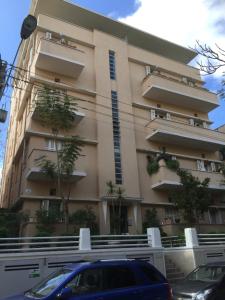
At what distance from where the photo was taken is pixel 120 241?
14445 mm

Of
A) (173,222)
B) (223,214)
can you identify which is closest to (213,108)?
(223,214)

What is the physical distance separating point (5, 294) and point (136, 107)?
58.0 ft

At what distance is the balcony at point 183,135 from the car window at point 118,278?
17.2 meters

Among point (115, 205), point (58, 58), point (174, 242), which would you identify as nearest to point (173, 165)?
point (115, 205)

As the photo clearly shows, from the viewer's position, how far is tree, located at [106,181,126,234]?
2048 cm

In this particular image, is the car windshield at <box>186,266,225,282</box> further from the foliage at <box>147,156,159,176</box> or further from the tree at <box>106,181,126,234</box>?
the foliage at <box>147,156,159,176</box>

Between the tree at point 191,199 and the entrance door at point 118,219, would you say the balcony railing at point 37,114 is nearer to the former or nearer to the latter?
the entrance door at point 118,219

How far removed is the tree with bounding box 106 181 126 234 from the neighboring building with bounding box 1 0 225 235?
0.35 metres

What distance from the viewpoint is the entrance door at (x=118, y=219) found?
20.5 m

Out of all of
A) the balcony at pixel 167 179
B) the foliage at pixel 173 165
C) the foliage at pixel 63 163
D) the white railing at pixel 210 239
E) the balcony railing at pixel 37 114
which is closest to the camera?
the white railing at pixel 210 239

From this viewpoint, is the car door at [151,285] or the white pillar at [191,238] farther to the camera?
the white pillar at [191,238]

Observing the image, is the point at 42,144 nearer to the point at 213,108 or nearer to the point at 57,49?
the point at 57,49

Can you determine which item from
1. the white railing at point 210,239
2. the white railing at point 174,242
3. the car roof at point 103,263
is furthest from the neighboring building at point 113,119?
the car roof at point 103,263

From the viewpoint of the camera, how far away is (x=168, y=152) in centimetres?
2542
